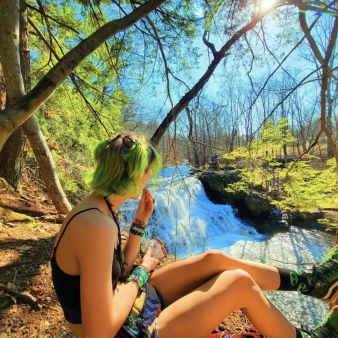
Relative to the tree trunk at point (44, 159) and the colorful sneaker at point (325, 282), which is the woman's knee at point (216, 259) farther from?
the tree trunk at point (44, 159)

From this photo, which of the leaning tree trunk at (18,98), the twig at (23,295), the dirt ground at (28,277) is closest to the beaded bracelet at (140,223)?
the dirt ground at (28,277)

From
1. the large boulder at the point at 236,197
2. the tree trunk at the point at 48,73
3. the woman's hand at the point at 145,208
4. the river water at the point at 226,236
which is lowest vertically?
the river water at the point at 226,236

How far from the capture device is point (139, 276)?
43.3 inches

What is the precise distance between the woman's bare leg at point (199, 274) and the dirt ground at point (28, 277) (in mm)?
534

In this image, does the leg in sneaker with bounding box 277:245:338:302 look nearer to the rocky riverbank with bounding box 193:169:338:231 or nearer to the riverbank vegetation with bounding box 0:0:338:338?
the riverbank vegetation with bounding box 0:0:338:338

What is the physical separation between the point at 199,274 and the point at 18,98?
1.51 meters

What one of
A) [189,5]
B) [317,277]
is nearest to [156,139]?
[189,5]

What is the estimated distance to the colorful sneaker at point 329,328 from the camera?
118 centimetres

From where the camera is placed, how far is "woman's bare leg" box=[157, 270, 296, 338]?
97 cm

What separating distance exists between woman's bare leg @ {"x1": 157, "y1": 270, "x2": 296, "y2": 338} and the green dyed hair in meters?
0.51

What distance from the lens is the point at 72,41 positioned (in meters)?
3.64

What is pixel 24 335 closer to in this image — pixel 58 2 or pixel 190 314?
pixel 190 314

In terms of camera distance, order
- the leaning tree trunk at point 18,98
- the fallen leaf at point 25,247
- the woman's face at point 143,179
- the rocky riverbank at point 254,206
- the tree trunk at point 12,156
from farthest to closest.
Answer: the rocky riverbank at point 254,206 < the tree trunk at point 12,156 < the fallen leaf at point 25,247 < the leaning tree trunk at point 18,98 < the woman's face at point 143,179

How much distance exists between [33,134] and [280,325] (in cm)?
219
